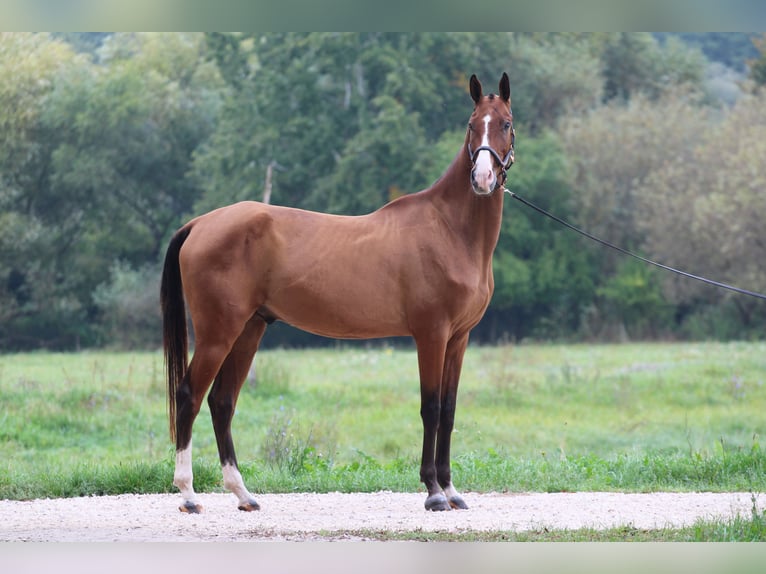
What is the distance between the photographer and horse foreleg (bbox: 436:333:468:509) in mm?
6242

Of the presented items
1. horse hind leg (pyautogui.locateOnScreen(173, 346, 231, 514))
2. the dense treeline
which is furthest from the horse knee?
the dense treeline

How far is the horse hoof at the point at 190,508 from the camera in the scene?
6055 millimetres

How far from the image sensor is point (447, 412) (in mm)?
6246

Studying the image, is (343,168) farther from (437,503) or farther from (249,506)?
(437,503)

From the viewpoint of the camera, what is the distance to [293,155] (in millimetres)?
26391

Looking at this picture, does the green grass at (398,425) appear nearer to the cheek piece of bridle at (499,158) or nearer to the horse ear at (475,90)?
the cheek piece of bridle at (499,158)

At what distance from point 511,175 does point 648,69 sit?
29.5 feet

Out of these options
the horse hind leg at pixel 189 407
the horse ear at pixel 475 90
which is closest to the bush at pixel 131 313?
the horse hind leg at pixel 189 407

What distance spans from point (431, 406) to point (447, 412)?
24 centimetres

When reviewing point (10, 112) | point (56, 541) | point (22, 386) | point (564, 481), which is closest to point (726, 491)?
point (564, 481)

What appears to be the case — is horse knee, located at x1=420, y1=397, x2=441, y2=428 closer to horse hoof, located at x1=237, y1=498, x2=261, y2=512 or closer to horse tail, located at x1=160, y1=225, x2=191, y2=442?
horse hoof, located at x1=237, y1=498, x2=261, y2=512

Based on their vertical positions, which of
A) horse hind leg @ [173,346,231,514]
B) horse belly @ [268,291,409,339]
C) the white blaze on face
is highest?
the white blaze on face

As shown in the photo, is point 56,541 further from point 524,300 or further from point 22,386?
point 524,300
